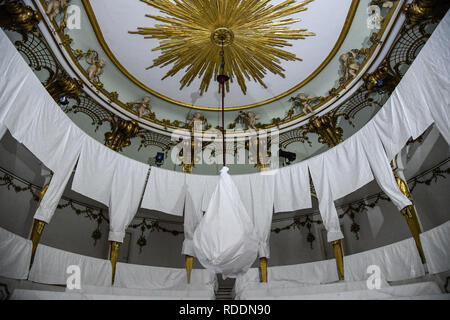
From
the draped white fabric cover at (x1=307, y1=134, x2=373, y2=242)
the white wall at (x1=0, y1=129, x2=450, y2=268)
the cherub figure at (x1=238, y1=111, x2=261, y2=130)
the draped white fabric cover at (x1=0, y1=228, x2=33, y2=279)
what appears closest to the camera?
the draped white fabric cover at (x1=0, y1=228, x2=33, y2=279)

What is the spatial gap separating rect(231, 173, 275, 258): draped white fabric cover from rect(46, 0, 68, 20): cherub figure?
373 cm

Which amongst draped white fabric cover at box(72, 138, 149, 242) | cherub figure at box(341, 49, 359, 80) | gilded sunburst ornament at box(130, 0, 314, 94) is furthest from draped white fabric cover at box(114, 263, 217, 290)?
cherub figure at box(341, 49, 359, 80)

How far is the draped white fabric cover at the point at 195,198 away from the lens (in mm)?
5020

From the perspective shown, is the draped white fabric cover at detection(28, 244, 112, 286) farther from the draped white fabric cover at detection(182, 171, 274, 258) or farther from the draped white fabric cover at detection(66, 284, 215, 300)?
the draped white fabric cover at detection(182, 171, 274, 258)

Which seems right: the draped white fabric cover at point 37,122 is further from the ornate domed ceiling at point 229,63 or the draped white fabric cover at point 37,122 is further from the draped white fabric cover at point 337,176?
the draped white fabric cover at point 337,176

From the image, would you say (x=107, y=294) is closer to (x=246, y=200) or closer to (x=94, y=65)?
(x=246, y=200)

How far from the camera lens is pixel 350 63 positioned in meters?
4.83

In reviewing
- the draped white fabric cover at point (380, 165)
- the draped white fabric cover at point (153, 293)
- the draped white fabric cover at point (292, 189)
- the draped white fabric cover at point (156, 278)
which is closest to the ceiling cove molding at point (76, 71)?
the draped white fabric cover at point (292, 189)

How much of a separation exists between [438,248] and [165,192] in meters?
3.99

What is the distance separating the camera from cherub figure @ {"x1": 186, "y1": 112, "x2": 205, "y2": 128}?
618cm

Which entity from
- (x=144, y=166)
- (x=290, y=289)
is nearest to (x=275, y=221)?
(x=290, y=289)

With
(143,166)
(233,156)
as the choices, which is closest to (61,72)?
(143,166)

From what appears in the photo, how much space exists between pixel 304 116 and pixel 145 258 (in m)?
4.29
